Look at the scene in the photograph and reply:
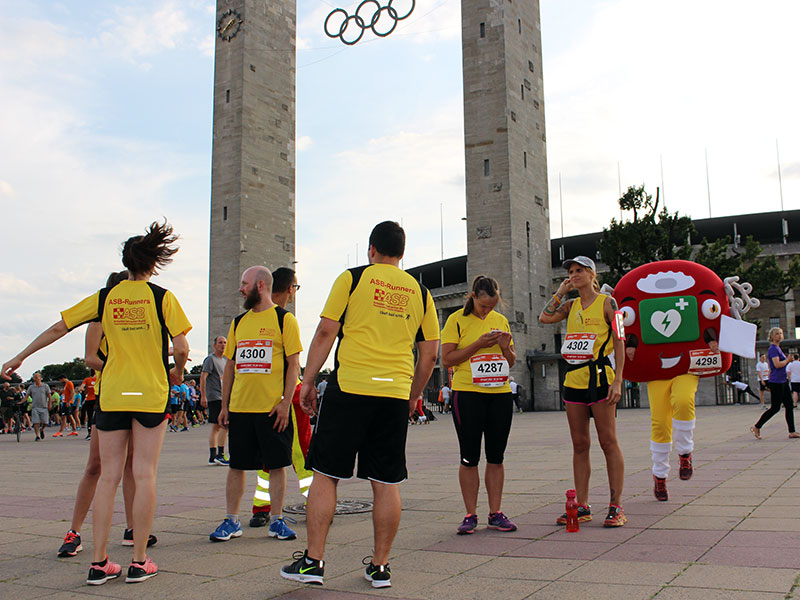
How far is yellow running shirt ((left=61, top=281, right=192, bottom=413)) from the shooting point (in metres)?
4.36

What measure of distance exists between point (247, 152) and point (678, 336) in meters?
31.6

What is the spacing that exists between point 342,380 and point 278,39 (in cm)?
3723

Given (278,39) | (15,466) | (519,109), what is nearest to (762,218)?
(519,109)

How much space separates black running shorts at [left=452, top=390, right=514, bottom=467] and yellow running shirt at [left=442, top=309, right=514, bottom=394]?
0.06 m

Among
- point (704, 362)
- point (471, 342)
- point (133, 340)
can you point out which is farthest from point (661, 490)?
point (133, 340)

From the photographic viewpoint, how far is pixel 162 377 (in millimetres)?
4512

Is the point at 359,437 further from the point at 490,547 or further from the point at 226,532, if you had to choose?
the point at 226,532

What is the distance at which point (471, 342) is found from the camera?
5.70 metres

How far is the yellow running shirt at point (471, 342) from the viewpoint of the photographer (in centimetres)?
554

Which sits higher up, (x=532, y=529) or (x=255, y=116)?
(x=255, y=116)

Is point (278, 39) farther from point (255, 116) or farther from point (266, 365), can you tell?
point (266, 365)

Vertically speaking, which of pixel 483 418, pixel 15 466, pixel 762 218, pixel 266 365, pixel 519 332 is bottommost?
pixel 15 466

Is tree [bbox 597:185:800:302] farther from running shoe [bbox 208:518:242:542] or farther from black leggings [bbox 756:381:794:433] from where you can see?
running shoe [bbox 208:518:242:542]

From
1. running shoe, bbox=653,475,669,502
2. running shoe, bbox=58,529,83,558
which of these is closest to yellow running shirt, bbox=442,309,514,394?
running shoe, bbox=653,475,669,502
